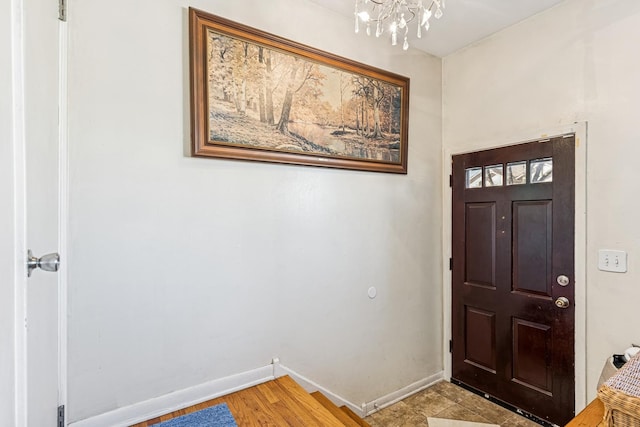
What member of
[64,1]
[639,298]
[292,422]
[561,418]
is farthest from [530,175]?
[64,1]

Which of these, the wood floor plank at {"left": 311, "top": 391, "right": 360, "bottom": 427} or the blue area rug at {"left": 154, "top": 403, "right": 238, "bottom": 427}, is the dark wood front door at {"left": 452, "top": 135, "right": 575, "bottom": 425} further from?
the blue area rug at {"left": 154, "top": 403, "right": 238, "bottom": 427}

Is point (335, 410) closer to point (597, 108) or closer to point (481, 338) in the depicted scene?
point (481, 338)

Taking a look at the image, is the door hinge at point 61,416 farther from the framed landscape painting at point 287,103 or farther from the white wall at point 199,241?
the framed landscape painting at point 287,103

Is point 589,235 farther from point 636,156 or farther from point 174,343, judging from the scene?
point 174,343

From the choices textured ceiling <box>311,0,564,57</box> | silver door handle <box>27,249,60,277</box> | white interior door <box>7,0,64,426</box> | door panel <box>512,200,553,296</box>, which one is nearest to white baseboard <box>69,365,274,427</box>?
white interior door <box>7,0,64,426</box>

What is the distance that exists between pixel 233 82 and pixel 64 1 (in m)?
0.78

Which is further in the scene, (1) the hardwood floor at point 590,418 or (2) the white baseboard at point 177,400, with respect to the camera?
(2) the white baseboard at point 177,400

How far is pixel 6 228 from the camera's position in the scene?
79 cm

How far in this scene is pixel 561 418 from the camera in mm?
2127

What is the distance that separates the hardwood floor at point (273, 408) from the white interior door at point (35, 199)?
0.69m

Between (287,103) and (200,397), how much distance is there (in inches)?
70.2

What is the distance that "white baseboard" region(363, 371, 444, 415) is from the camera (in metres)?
2.42

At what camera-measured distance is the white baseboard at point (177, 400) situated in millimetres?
1526

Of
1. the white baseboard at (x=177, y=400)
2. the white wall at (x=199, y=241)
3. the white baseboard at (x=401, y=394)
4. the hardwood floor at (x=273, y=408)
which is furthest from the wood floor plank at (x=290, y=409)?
the white baseboard at (x=401, y=394)
